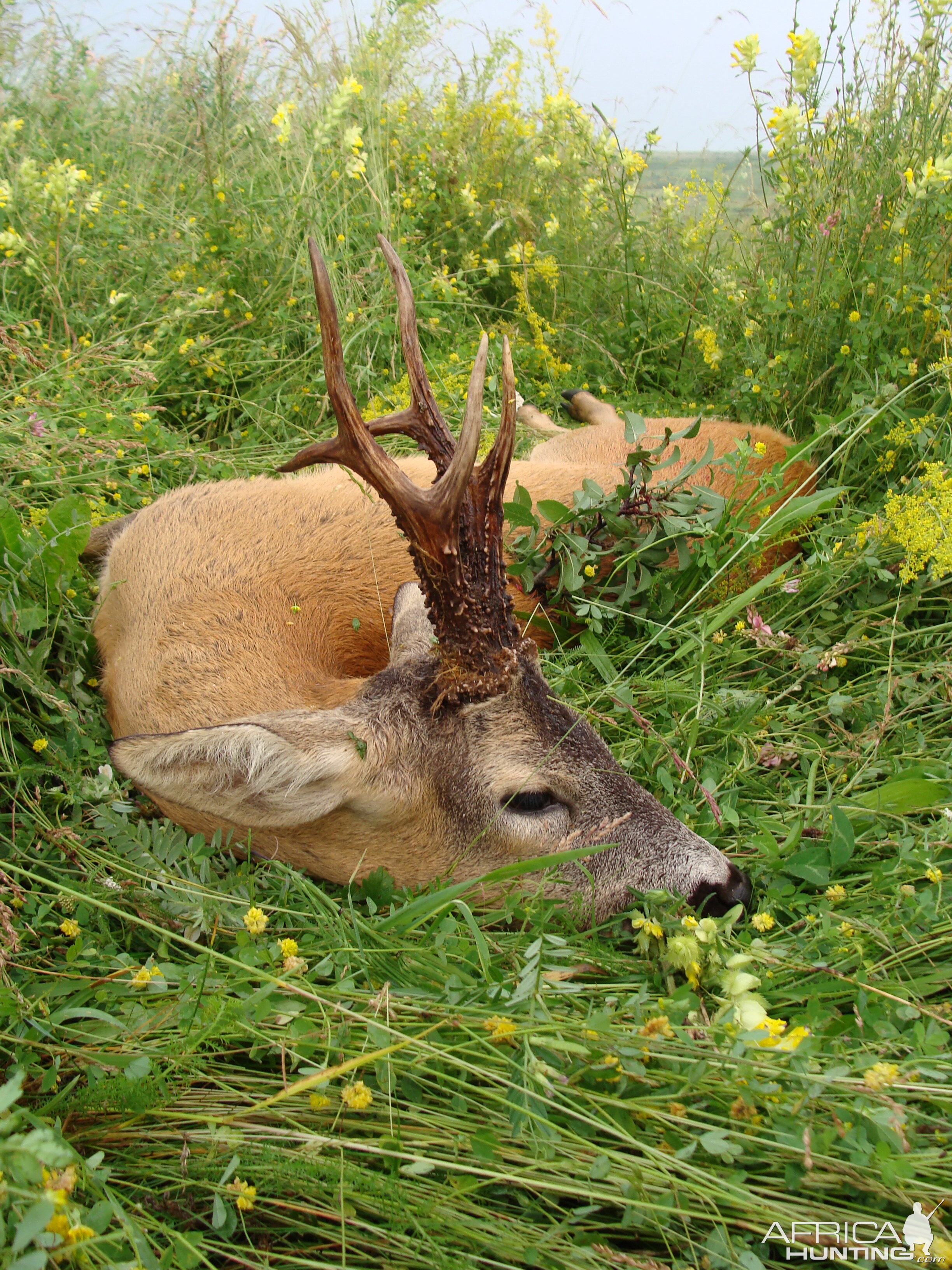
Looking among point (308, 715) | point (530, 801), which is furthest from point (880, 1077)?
point (308, 715)

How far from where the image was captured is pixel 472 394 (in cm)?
230

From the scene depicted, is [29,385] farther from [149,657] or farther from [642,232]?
[642,232]

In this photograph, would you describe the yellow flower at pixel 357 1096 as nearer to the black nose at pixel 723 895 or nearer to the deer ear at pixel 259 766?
the deer ear at pixel 259 766

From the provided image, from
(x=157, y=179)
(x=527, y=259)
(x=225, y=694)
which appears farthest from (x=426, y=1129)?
(x=157, y=179)

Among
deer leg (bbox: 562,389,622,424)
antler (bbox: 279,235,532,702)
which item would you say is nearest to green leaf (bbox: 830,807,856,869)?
antler (bbox: 279,235,532,702)

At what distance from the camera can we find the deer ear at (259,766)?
7.74ft

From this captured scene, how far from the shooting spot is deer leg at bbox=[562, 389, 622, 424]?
5648 mm

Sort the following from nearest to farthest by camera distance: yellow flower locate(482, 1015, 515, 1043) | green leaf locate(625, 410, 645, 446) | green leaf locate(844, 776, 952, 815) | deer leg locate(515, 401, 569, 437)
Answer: yellow flower locate(482, 1015, 515, 1043) < green leaf locate(844, 776, 952, 815) < green leaf locate(625, 410, 645, 446) < deer leg locate(515, 401, 569, 437)

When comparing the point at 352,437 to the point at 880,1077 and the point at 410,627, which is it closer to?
the point at 410,627

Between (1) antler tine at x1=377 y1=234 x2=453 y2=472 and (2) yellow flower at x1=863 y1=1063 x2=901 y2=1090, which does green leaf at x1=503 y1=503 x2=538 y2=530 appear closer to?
(1) antler tine at x1=377 y1=234 x2=453 y2=472

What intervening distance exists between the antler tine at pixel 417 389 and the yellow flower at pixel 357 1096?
5.39ft

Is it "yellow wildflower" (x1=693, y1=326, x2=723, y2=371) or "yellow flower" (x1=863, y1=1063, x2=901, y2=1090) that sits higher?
"yellow wildflower" (x1=693, y1=326, x2=723, y2=371)

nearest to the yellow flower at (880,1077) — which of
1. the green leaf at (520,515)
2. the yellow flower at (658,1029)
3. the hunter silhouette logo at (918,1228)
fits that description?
the hunter silhouette logo at (918,1228)

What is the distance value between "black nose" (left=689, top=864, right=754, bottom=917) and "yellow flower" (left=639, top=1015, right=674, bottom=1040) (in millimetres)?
707
